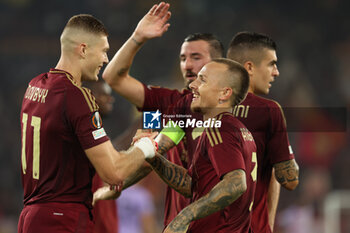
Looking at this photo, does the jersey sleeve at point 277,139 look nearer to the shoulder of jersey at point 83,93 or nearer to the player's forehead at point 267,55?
the player's forehead at point 267,55

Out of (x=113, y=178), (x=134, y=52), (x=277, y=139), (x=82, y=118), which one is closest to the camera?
(x=82, y=118)

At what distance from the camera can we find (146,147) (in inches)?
150

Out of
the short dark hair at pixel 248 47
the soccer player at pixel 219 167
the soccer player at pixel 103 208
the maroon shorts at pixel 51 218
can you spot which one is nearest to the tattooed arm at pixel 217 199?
the soccer player at pixel 219 167

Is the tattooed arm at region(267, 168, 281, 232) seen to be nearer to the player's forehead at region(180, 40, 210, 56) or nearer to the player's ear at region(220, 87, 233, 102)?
the player's ear at region(220, 87, 233, 102)

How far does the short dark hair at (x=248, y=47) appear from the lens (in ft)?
14.6

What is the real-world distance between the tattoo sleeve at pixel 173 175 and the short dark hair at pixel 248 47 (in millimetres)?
1115

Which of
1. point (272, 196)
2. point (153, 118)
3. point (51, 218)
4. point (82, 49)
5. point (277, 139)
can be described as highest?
point (82, 49)

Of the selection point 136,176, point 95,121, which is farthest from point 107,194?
point 95,121

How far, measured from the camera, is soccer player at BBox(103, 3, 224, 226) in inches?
175

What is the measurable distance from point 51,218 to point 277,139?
174cm

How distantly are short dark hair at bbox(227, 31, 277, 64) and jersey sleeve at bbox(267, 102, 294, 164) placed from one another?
1.63 feet

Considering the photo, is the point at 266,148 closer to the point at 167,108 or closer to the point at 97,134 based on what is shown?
the point at 167,108

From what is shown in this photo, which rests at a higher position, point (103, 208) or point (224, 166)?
point (224, 166)

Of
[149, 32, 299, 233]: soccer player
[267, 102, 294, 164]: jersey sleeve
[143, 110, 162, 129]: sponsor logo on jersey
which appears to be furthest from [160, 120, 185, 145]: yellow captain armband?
[267, 102, 294, 164]: jersey sleeve
